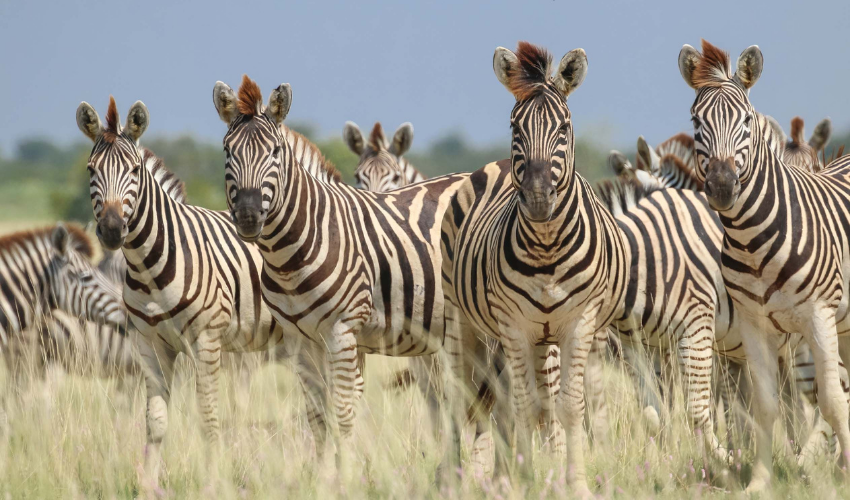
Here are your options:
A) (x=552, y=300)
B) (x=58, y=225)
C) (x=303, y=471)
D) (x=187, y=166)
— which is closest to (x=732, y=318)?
(x=552, y=300)

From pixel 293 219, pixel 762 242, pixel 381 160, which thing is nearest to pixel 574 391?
pixel 762 242

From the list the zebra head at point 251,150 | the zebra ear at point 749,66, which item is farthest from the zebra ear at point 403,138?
the zebra ear at point 749,66

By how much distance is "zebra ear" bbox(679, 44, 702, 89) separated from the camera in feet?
19.4

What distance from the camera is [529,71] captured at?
5.72 metres

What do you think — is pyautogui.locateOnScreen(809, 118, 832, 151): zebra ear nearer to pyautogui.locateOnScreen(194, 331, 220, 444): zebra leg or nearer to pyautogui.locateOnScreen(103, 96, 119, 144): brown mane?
pyautogui.locateOnScreen(194, 331, 220, 444): zebra leg

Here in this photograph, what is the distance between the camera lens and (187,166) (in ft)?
171

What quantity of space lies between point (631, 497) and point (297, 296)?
2.71 metres

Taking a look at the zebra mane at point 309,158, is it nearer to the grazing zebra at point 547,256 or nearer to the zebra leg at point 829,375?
the grazing zebra at point 547,256

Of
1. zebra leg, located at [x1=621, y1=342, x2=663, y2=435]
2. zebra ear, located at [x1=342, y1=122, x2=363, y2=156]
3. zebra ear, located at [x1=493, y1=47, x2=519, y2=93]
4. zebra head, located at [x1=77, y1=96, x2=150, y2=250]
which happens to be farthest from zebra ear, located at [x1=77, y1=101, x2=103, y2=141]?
zebra ear, located at [x1=342, y1=122, x2=363, y2=156]

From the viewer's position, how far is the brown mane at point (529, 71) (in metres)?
5.61

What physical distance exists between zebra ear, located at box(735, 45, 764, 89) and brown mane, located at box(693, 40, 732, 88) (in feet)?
0.27

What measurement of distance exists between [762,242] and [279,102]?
11.5 ft

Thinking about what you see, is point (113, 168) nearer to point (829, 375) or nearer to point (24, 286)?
point (24, 286)

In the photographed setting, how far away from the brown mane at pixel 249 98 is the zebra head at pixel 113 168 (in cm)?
103
